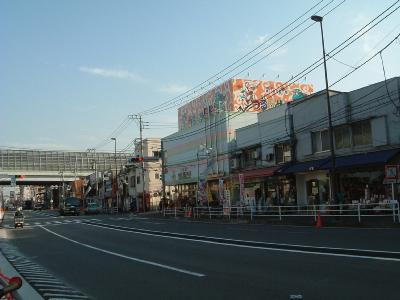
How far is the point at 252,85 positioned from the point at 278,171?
111ft

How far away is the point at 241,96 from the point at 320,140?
33.1 m

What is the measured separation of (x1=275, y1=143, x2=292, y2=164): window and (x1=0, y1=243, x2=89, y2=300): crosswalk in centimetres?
2357

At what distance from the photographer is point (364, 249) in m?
14.1

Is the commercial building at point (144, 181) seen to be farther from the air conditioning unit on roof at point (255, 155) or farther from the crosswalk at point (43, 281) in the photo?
the crosswalk at point (43, 281)

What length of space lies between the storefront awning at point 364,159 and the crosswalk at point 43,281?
18.4 meters

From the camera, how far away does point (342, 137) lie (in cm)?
3209

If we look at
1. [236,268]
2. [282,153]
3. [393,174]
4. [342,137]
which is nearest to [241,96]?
[282,153]

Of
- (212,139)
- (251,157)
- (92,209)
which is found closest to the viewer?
(251,157)

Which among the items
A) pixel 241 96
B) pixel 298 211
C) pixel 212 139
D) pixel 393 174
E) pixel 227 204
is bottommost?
pixel 298 211

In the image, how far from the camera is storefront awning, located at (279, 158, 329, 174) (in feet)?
105

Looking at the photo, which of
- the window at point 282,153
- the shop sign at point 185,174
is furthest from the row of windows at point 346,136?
the shop sign at point 185,174

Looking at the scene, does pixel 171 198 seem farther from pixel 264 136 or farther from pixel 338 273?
pixel 338 273

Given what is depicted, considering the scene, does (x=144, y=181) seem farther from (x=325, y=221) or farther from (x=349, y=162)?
(x=325, y=221)

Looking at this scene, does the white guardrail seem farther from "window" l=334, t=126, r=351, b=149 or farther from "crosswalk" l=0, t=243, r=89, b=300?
"crosswalk" l=0, t=243, r=89, b=300
